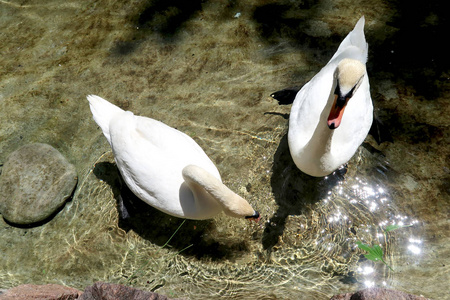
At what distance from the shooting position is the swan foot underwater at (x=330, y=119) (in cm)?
257

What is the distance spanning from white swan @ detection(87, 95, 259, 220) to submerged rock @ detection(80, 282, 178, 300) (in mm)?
835

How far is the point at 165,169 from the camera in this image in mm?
2949

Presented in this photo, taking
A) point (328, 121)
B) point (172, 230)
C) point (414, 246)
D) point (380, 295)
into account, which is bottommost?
point (414, 246)

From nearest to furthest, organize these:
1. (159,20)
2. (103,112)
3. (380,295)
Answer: (380,295) < (103,112) < (159,20)

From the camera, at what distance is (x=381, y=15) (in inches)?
174

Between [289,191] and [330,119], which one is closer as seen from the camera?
[330,119]

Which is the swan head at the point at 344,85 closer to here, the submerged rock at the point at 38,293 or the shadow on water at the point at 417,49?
the shadow on water at the point at 417,49

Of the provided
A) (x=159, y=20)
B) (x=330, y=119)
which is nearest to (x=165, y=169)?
(x=330, y=119)

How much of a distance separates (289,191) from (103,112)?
1.83 metres

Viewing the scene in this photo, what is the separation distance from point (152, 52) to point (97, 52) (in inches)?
26.0

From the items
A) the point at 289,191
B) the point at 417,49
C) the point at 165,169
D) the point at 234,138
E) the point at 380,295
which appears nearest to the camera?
the point at 380,295

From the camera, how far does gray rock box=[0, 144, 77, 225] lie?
3.45 meters

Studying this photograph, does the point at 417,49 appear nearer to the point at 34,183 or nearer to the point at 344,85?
the point at 344,85

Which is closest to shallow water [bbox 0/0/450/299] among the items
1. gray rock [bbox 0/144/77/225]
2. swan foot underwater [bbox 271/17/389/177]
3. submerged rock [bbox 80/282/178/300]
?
gray rock [bbox 0/144/77/225]
